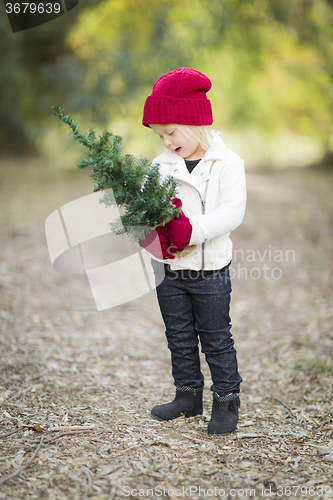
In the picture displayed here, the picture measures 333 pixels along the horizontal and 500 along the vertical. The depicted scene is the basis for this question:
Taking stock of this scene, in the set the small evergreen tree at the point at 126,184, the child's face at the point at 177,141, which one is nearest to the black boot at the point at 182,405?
the small evergreen tree at the point at 126,184

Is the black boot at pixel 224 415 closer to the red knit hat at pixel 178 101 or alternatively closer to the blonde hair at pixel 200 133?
the blonde hair at pixel 200 133

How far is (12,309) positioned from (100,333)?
2.82ft

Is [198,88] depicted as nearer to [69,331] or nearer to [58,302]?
[69,331]

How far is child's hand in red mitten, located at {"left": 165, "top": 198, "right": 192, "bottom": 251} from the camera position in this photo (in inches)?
78.0

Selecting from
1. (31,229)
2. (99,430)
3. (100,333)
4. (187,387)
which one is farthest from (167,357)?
(31,229)

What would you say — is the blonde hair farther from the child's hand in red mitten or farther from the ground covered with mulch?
the ground covered with mulch

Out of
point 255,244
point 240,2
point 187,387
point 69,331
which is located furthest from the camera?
point 240,2

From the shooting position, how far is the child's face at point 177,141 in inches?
81.9

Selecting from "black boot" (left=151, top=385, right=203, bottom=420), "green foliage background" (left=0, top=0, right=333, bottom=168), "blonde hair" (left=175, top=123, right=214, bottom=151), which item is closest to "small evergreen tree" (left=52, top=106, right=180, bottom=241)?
"blonde hair" (left=175, top=123, right=214, bottom=151)

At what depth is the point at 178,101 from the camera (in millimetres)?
2018

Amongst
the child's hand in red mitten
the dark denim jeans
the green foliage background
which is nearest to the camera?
the child's hand in red mitten

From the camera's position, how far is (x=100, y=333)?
3.82 metres

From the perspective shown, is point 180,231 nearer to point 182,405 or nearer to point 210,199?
point 210,199

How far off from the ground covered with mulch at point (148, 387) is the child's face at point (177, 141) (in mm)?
1404
